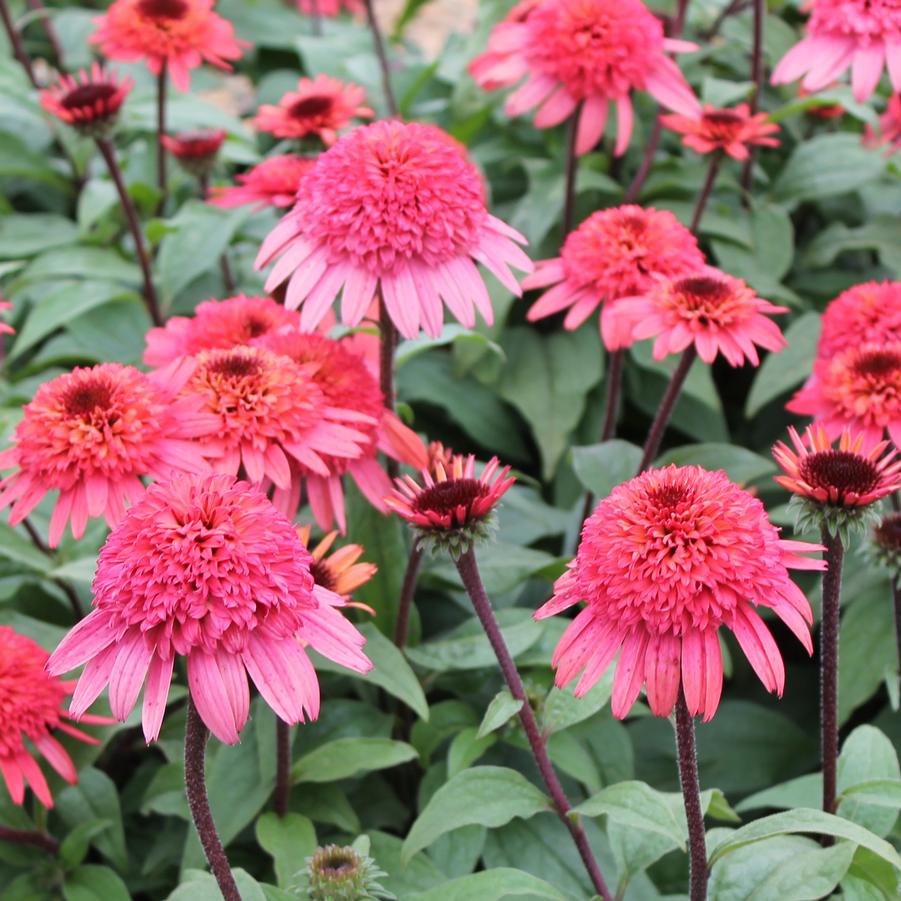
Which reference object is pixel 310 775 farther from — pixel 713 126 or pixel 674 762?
pixel 713 126

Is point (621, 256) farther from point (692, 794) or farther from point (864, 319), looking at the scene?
point (692, 794)

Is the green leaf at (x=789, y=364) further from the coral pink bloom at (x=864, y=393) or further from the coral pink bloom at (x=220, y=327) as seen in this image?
the coral pink bloom at (x=220, y=327)

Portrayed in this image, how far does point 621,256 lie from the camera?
1.79 m

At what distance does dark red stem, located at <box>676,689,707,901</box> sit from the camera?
119 cm

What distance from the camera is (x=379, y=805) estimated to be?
5.92 ft

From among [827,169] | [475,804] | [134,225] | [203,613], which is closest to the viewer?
[203,613]

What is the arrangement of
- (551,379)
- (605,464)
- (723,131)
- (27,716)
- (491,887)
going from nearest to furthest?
(491,887), (27,716), (605,464), (723,131), (551,379)

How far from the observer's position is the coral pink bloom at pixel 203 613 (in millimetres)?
1077

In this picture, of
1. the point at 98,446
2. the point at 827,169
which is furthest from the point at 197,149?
the point at 827,169

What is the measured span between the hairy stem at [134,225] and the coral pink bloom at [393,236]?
0.76 m

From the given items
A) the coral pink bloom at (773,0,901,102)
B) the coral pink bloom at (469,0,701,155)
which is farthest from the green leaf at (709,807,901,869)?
the coral pink bloom at (469,0,701,155)

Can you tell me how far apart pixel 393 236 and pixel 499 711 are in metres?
0.57

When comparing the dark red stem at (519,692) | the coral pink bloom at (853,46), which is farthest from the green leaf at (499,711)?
the coral pink bloom at (853,46)

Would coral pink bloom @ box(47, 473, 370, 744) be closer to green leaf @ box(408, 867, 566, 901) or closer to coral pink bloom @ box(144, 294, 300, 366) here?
green leaf @ box(408, 867, 566, 901)
